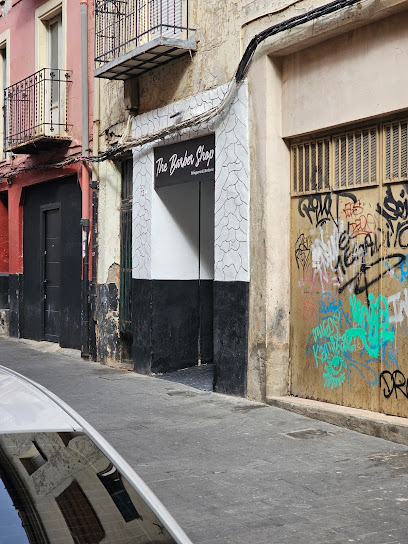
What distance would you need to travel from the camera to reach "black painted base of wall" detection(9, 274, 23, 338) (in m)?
17.0

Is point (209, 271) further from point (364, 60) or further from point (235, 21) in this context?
point (364, 60)

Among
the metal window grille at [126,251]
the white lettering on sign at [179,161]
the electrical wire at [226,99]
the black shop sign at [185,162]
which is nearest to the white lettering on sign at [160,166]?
the black shop sign at [185,162]

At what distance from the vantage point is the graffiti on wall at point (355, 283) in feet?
24.5

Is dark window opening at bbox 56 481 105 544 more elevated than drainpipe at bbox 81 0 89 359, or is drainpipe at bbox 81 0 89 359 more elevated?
drainpipe at bbox 81 0 89 359

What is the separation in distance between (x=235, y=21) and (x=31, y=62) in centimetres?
780

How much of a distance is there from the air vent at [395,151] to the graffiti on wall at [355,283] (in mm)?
134

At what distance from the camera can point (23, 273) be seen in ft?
55.7

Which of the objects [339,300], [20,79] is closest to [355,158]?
[339,300]

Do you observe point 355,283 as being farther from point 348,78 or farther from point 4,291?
point 4,291

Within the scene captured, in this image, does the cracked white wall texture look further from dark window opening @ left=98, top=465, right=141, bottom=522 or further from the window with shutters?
dark window opening @ left=98, top=465, right=141, bottom=522

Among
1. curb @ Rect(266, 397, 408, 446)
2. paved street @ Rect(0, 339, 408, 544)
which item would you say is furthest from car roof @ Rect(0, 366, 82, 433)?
curb @ Rect(266, 397, 408, 446)

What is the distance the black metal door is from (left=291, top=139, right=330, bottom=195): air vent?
7.40m

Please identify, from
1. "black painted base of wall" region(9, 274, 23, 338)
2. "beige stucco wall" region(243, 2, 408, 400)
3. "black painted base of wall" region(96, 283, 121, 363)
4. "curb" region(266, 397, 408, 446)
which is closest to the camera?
"curb" region(266, 397, 408, 446)

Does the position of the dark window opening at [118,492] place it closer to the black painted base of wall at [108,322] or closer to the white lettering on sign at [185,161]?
the white lettering on sign at [185,161]
